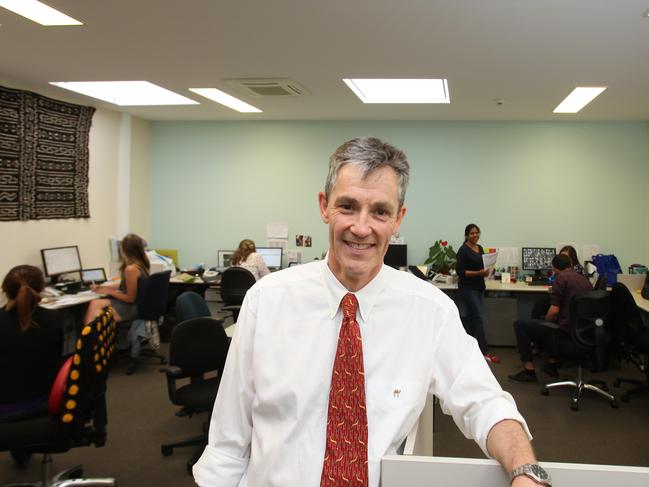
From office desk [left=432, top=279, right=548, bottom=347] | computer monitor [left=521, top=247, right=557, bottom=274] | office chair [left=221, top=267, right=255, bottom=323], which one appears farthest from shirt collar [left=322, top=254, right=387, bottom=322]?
computer monitor [left=521, top=247, right=557, bottom=274]

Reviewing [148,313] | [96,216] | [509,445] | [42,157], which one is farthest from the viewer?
[96,216]

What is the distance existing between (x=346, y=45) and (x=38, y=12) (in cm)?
202

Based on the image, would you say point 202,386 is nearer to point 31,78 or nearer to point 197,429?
point 197,429

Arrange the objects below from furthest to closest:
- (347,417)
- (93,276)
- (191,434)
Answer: (93,276), (191,434), (347,417)

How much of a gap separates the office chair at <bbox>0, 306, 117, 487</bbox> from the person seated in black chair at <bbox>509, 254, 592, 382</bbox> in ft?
12.5

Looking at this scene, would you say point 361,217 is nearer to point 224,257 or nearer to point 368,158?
point 368,158

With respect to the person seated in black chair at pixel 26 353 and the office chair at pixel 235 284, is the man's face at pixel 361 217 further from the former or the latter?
the office chair at pixel 235 284

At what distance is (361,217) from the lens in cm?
130

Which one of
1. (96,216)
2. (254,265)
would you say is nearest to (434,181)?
(254,265)

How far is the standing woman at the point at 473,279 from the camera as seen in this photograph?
5.96 meters

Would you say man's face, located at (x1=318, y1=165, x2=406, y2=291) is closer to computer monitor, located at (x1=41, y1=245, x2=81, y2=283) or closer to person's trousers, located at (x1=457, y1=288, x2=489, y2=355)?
person's trousers, located at (x1=457, y1=288, x2=489, y2=355)

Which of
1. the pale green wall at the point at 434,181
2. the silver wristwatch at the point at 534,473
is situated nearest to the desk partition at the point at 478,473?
the silver wristwatch at the point at 534,473

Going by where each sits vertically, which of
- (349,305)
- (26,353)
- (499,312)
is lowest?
(499,312)

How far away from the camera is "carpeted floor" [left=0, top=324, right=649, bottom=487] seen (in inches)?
133
